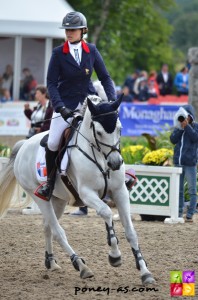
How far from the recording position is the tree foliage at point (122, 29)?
121 feet

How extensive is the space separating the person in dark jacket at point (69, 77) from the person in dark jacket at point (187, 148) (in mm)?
3376

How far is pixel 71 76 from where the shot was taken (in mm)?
9812

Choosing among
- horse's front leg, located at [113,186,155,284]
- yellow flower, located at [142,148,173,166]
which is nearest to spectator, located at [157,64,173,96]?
yellow flower, located at [142,148,173,166]

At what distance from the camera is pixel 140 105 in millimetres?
25484

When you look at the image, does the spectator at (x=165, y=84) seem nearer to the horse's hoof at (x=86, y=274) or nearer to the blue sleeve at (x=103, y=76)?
the blue sleeve at (x=103, y=76)

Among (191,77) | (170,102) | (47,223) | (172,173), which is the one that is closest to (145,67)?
(170,102)

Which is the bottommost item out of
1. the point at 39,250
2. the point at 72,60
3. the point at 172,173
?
the point at 39,250

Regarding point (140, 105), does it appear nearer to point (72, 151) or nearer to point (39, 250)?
point (39, 250)

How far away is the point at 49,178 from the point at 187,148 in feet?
12.7

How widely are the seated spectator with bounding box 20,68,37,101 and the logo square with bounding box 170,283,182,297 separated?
19.2 meters

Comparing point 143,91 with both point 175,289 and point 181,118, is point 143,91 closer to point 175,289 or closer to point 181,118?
point 181,118

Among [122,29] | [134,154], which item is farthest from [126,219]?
[122,29]

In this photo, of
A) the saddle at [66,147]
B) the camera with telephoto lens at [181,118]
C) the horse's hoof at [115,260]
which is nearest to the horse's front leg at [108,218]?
the horse's hoof at [115,260]

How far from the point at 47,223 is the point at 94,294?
1817 millimetres
